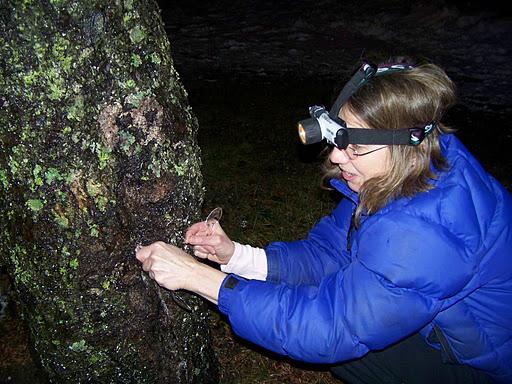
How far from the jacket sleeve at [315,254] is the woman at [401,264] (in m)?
0.53

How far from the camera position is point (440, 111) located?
2.38 metres

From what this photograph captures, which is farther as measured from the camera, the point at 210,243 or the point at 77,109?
the point at 210,243

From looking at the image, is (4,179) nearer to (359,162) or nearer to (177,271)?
(177,271)

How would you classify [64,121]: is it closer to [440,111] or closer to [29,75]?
[29,75]

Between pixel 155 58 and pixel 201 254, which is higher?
pixel 155 58

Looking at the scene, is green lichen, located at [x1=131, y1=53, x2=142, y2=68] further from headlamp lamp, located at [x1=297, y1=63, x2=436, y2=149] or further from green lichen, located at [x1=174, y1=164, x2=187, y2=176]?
headlamp lamp, located at [x1=297, y1=63, x2=436, y2=149]

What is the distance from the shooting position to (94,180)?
2.25 meters

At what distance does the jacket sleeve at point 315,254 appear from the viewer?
10.2ft

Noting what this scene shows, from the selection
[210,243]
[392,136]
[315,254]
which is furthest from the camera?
[315,254]

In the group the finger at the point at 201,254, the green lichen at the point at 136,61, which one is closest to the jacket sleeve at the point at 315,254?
the finger at the point at 201,254

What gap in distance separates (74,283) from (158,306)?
483mm

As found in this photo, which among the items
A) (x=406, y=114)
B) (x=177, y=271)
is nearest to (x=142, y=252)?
(x=177, y=271)

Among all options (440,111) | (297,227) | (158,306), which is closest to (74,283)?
(158,306)

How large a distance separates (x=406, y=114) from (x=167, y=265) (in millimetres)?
Result: 1411
